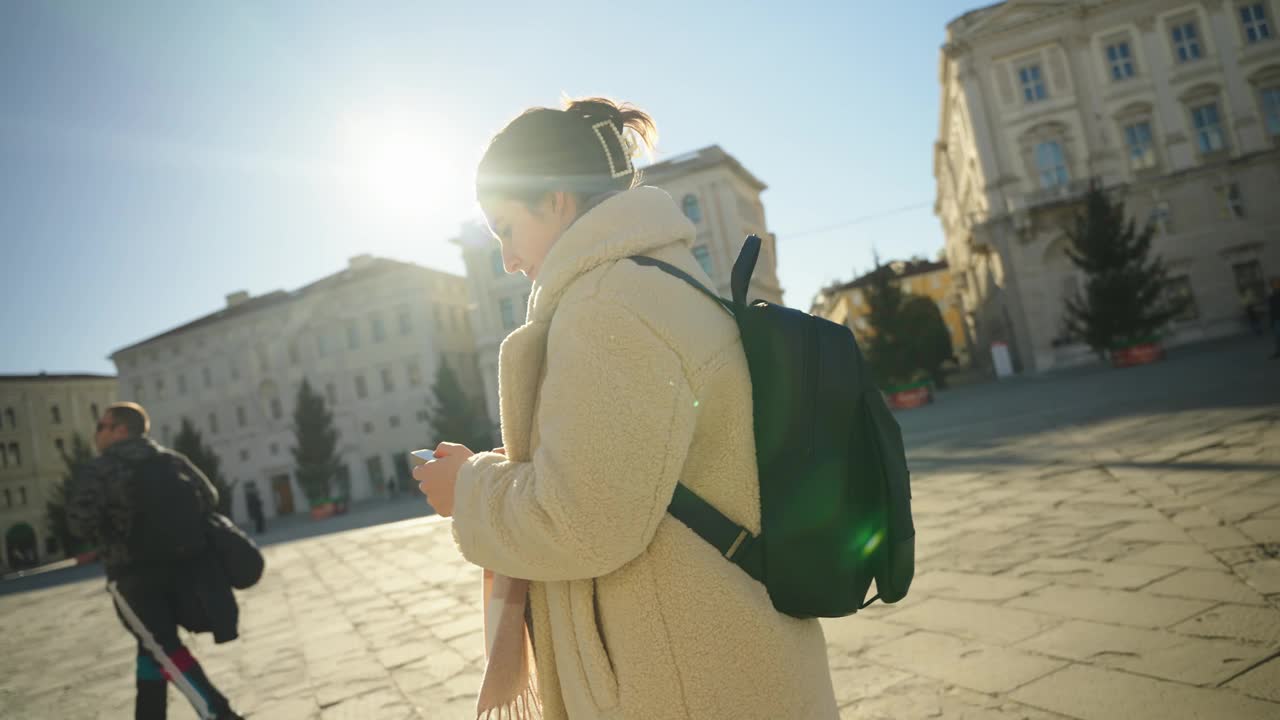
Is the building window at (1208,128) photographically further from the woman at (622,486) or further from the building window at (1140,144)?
the woman at (622,486)

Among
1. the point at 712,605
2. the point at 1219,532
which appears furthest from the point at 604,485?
the point at 1219,532

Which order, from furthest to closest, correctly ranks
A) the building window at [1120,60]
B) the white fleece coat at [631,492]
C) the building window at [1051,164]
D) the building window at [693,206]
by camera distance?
the building window at [693,206] → the building window at [1051,164] → the building window at [1120,60] → the white fleece coat at [631,492]

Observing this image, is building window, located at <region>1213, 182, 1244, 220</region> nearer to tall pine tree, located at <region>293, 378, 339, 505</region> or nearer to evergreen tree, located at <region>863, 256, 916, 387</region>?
evergreen tree, located at <region>863, 256, 916, 387</region>

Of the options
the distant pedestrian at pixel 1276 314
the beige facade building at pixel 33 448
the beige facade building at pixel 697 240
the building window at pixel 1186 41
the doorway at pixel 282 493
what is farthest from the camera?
the beige facade building at pixel 33 448

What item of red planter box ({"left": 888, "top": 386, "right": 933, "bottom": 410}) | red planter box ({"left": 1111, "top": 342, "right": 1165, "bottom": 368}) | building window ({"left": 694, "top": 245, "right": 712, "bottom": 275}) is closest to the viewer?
red planter box ({"left": 1111, "top": 342, "right": 1165, "bottom": 368})

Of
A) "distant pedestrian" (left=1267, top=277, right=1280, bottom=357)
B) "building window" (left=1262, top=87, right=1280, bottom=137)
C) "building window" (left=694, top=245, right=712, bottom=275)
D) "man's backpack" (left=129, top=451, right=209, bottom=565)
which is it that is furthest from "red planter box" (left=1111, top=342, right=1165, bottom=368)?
"man's backpack" (left=129, top=451, right=209, bottom=565)

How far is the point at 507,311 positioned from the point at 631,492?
42.0 meters

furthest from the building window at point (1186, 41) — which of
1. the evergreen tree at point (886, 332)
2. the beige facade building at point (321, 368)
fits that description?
the beige facade building at point (321, 368)

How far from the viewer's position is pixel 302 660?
18.0ft

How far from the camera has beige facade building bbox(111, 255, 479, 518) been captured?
44.8 metres

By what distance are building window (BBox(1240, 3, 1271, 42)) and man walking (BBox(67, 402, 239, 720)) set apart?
130 feet

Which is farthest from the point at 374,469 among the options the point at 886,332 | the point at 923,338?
the point at 923,338

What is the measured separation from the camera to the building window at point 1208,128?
2936 centimetres

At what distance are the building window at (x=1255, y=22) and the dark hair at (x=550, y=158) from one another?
3923 centimetres
